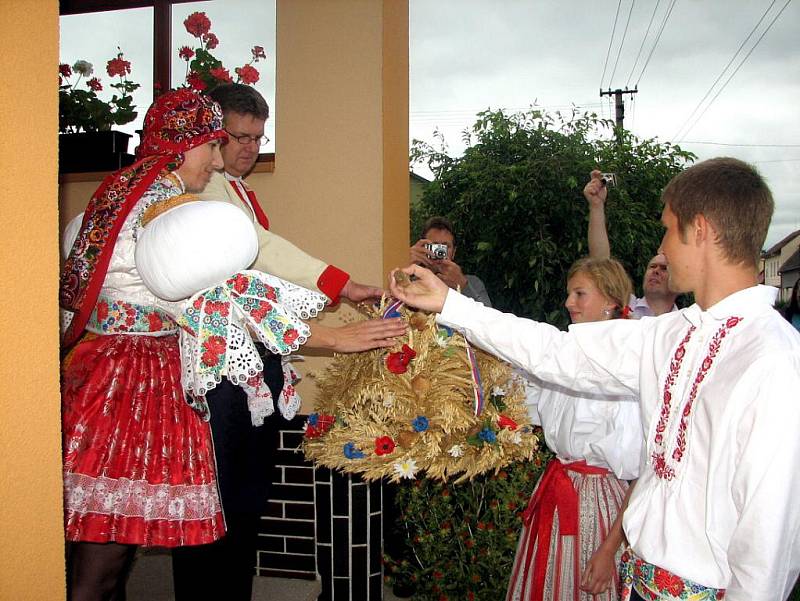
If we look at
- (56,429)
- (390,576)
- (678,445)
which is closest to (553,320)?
(390,576)

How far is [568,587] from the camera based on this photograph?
2.87 m

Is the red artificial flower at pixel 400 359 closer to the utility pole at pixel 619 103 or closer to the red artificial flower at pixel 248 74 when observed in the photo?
the red artificial flower at pixel 248 74

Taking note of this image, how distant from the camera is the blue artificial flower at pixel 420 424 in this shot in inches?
88.7

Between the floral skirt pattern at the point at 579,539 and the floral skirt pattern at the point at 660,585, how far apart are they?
873mm

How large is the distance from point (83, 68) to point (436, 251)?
218cm

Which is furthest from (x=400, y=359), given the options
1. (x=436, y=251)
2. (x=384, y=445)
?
(x=436, y=251)

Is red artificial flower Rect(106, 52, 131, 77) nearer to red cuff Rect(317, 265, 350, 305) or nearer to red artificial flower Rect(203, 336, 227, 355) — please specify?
red cuff Rect(317, 265, 350, 305)

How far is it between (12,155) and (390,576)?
3197 mm

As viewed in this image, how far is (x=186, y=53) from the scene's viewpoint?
3770mm

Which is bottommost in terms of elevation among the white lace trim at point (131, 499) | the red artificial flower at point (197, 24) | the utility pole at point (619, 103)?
the white lace trim at point (131, 499)

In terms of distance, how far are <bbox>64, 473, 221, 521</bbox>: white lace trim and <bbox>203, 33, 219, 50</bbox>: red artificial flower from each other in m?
2.49

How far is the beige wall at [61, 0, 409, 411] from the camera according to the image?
356 cm

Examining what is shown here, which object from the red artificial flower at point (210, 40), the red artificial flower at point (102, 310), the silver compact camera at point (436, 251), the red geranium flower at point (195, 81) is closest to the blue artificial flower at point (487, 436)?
the red artificial flower at point (102, 310)

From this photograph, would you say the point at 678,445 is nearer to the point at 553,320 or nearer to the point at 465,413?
the point at 465,413
